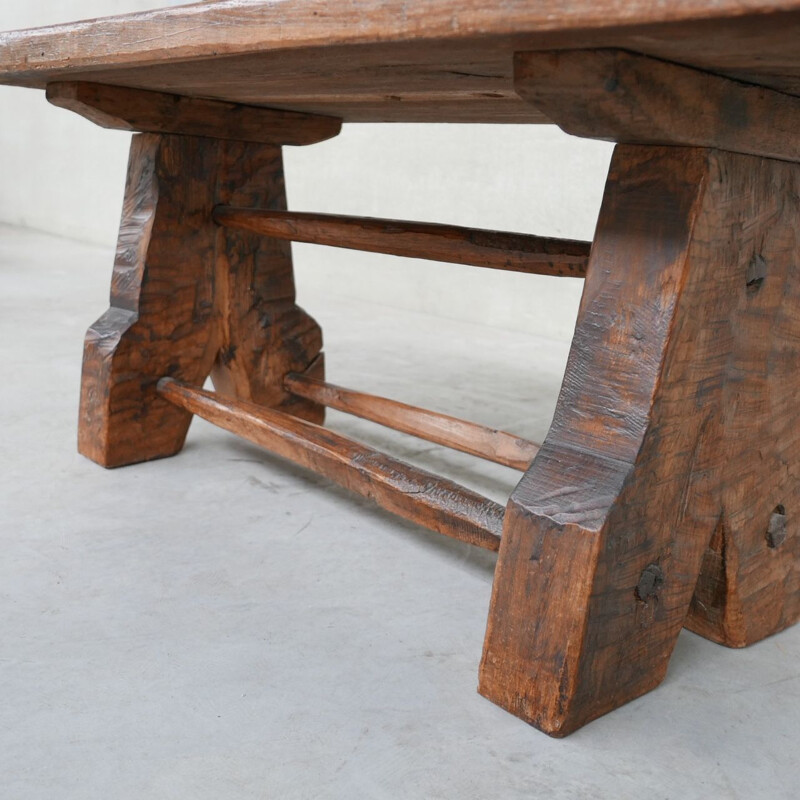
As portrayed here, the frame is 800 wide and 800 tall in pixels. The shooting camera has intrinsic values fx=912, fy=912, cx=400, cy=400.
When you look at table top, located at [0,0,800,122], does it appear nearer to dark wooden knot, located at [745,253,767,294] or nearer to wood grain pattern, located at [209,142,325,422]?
dark wooden knot, located at [745,253,767,294]

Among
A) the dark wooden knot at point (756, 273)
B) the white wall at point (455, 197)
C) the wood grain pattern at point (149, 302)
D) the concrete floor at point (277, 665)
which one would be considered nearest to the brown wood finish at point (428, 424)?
the concrete floor at point (277, 665)

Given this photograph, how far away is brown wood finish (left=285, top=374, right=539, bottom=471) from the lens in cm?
162

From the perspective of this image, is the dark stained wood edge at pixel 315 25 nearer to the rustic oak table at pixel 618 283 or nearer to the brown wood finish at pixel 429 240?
the rustic oak table at pixel 618 283

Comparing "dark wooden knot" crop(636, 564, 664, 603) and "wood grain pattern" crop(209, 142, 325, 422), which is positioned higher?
"wood grain pattern" crop(209, 142, 325, 422)

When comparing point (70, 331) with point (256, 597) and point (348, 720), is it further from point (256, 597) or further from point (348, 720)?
point (348, 720)

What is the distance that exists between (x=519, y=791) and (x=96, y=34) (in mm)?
1120

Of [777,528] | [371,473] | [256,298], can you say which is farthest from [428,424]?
[777,528]

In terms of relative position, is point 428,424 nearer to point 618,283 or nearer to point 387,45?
point 618,283

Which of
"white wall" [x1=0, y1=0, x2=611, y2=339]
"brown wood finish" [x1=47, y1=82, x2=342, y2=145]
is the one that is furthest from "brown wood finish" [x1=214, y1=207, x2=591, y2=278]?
"white wall" [x1=0, y1=0, x2=611, y2=339]

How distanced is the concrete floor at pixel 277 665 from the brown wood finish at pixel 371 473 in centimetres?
13

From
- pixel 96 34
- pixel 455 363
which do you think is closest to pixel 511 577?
pixel 96 34

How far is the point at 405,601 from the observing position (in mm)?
1353

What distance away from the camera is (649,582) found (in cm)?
110

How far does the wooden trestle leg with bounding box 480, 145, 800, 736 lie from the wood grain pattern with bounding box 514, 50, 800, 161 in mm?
39
